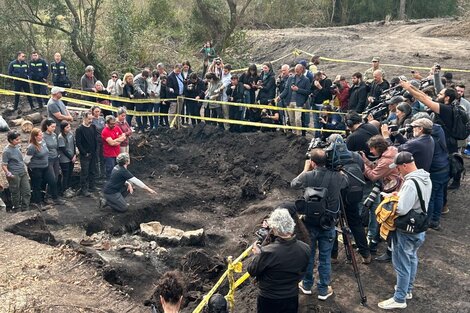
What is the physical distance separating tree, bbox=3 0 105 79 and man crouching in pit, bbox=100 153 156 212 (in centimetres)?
1093

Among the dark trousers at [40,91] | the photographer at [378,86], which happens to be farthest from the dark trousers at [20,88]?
the photographer at [378,86]

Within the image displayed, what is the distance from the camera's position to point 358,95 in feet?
40.9

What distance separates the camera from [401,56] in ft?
74.3

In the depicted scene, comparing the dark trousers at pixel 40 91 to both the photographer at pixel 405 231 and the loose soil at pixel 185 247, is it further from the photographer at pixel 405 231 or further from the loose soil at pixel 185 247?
the photographer at pixel 405 231

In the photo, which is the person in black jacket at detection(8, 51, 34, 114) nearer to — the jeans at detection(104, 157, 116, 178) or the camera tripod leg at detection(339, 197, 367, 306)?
the jeans at detection(104, 157, 116, 178)

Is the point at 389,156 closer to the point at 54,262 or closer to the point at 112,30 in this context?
the point at 54,262

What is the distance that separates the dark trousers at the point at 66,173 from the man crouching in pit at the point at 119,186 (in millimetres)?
1226

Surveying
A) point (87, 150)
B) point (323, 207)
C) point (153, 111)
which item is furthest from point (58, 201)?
point (323, 207)

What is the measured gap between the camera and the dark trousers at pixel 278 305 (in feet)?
18.9

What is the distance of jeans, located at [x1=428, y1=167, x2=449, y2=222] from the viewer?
880cm

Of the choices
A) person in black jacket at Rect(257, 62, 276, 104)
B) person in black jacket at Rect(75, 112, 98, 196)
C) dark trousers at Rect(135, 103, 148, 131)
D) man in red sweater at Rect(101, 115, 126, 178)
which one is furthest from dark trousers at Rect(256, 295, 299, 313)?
dark trousers at Rect(135, 103, 148, 131)

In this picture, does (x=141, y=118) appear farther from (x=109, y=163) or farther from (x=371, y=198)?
(x=371, y=198)

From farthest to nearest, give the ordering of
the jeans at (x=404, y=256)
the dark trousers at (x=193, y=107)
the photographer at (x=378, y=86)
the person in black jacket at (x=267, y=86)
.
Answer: the dark trousers at (x=193, y=107) → the person in black jacket at (x=267, y=86) → the photographer at (x=378, y=86) → the jeans at (x=404, y=256)

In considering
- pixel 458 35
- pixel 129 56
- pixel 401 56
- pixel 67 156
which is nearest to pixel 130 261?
pixel 67 156
